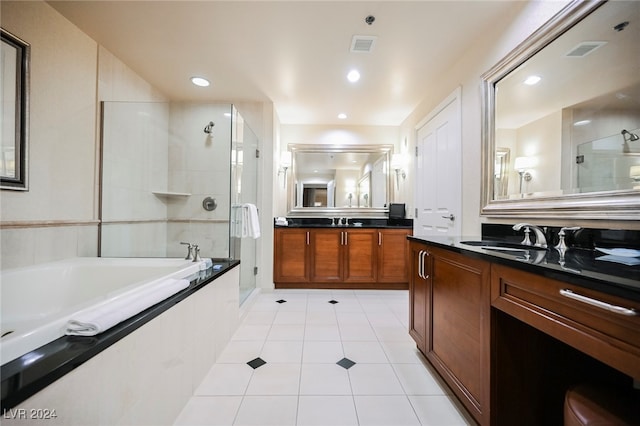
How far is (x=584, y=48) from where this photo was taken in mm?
1123

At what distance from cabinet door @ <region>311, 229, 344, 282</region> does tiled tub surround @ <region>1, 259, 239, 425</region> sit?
1.64m

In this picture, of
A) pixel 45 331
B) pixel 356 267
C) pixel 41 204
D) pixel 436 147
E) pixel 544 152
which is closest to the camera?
pixel 45 331

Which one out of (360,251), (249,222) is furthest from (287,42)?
(360,251)

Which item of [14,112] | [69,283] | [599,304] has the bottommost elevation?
[69,283]

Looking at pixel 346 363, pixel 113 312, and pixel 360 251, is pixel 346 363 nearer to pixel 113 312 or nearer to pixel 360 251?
pixel 113 312

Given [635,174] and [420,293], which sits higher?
[635,174]

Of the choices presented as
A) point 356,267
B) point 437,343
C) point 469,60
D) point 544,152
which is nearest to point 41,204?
point 437,343

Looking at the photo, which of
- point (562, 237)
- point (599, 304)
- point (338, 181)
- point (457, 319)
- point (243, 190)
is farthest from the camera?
point (338, 181)

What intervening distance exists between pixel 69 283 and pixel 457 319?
236cm

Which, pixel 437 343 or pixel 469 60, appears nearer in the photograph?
pixel 437 343

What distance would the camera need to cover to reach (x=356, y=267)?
122 inches

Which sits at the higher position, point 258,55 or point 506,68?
point 258,55

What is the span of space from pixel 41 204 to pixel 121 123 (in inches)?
38.7

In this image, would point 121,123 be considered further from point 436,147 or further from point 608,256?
point 608,256
